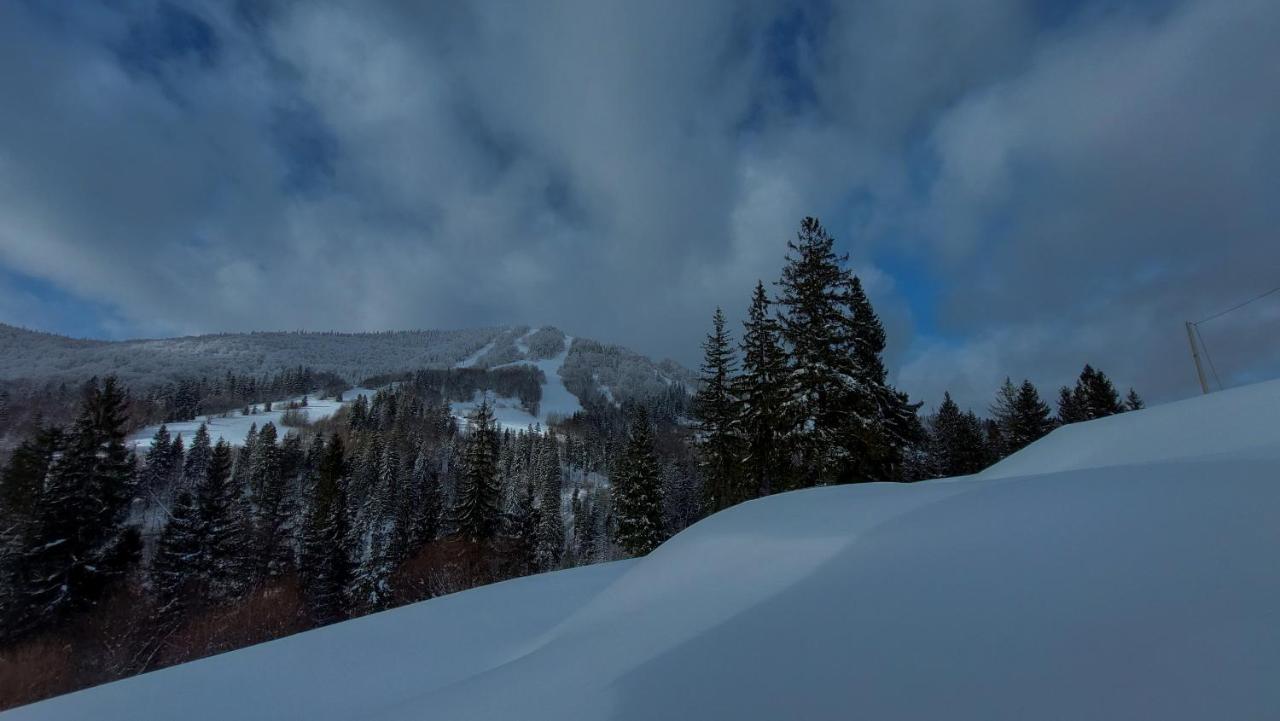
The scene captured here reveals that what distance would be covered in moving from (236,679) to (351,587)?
32.1m

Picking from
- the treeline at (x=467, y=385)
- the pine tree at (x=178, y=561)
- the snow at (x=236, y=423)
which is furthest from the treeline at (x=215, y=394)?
the pine tree at (x=178, y=561)

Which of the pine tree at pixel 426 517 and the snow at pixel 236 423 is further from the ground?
the snow at pixel 236 423

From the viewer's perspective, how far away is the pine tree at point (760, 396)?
65.1ft

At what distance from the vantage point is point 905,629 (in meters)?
2.34

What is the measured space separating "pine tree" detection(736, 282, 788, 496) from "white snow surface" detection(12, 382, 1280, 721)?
14323mm

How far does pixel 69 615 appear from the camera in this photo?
21.1m

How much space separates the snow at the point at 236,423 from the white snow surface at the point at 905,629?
90338 mm

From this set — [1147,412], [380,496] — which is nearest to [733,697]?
[1147,412]

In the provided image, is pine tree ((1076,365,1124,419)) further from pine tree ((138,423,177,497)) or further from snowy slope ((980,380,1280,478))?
pine tree ((138,423,177,497))

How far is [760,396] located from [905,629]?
1897 centimetres

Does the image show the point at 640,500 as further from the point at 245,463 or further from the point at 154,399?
the point at 154,399

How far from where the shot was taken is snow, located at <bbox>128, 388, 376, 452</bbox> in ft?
279

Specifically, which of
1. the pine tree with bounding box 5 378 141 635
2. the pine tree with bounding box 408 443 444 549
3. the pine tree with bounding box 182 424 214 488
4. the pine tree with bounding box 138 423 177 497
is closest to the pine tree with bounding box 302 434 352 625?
the pine tree with bounding box 408 443 444 549

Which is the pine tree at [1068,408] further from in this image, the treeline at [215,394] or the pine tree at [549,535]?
the treeline at [215,394]
